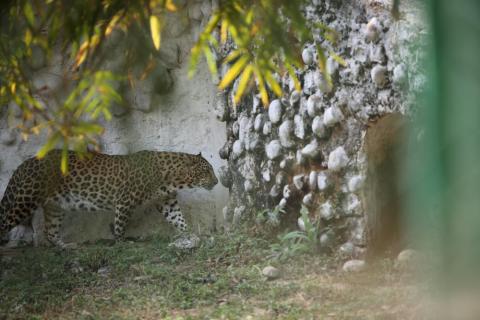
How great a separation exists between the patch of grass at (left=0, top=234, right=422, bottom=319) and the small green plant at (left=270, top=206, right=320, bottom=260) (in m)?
0.08

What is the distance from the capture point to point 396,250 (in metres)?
5.54

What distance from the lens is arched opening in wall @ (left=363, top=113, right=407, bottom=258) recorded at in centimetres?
548

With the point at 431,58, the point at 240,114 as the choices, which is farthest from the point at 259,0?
the point at 240,114

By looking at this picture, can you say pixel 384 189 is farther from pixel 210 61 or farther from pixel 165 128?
pixel 210 61

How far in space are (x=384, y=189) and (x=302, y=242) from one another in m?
0.77

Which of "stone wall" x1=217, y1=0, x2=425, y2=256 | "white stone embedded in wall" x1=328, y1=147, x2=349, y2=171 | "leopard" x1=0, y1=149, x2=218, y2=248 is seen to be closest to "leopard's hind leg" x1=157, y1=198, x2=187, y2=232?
"leopard" x1=0, y1=149, x2=218, y2=248

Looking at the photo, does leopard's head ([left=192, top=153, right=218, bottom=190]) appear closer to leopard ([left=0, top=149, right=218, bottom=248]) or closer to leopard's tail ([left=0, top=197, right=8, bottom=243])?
leopard ([left=0, top=149, right=218, bottom=248])

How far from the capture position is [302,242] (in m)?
5.87

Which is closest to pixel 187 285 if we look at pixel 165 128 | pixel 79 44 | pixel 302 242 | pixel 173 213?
pixel 302 242

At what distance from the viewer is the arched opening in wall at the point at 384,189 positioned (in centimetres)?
548

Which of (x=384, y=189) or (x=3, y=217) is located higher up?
(x=384, y=189)

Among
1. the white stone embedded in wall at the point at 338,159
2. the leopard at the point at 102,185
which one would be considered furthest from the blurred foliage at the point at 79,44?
the leopard at the point at 102,185

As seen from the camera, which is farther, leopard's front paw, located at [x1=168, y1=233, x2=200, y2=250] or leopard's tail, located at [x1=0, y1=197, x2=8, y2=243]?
leopard's tail, located at [x1=0, y1=197, x2=8, y2=243]

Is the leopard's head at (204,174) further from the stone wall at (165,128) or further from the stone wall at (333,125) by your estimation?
the stone wall at (333,125)
